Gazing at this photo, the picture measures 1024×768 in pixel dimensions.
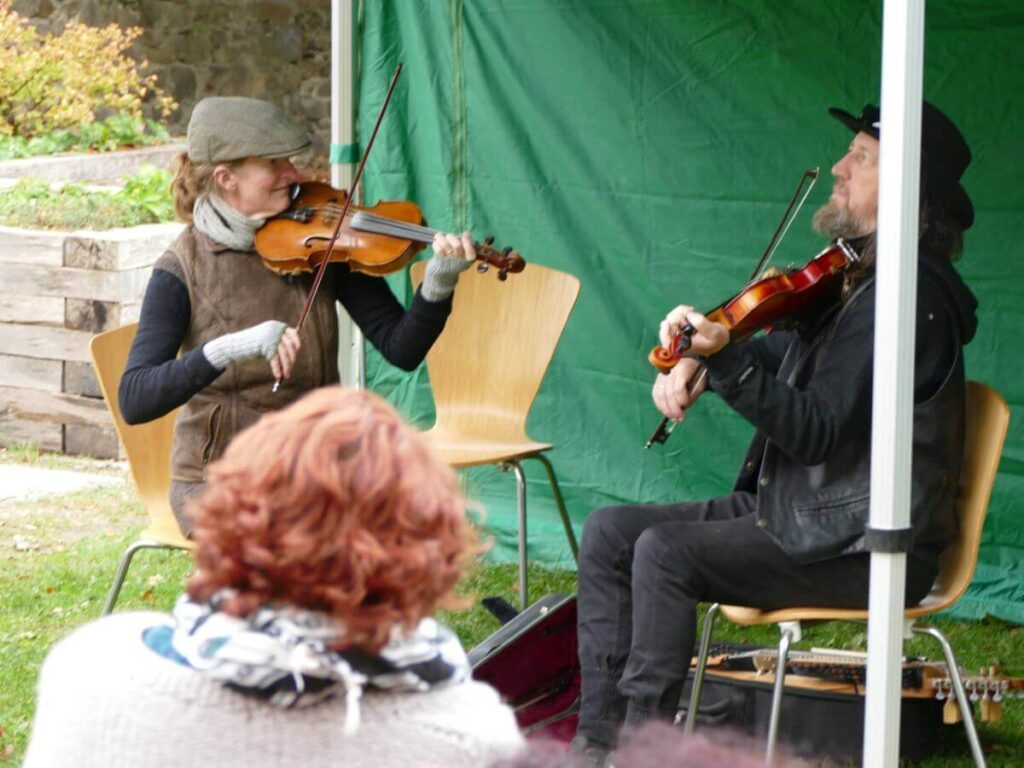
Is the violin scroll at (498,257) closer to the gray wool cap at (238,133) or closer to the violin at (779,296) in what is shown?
the gray wool cap at (238,133)

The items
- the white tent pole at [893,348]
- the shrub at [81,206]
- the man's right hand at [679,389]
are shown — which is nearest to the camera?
the white tent pole at [893,348]

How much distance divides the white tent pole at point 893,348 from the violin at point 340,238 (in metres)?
1.15

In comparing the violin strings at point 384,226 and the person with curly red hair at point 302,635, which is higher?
the violin strings at point 384,226

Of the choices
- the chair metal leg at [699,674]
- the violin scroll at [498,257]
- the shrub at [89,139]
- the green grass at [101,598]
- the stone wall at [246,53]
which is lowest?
the green grass at [101,598]

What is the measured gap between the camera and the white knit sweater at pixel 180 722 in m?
1.35

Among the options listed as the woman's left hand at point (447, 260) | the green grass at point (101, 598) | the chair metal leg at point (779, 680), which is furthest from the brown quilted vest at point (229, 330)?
the chair metal leg at point (779, 680)

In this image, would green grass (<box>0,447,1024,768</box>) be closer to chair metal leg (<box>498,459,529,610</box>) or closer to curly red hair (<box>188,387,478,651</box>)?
chair metal leg (<box>498,459,529,610</box>)

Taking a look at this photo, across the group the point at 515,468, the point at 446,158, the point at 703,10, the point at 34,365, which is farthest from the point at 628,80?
the point at 34,365

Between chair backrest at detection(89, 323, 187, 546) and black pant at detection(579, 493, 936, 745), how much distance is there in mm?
1010

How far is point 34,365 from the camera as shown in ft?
19.4

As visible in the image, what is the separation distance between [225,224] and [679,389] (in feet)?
3.38

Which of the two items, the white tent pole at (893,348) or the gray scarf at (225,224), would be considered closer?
the white tent pole at (893,348)

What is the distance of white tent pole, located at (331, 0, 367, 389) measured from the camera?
452 centimetres

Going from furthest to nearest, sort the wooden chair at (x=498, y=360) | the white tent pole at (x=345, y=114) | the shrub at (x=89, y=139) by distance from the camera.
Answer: the shrub at (x=89, y=139) < the white tent pole at (x=345, y=114) < the wooden chair at (x=498, y=360)
